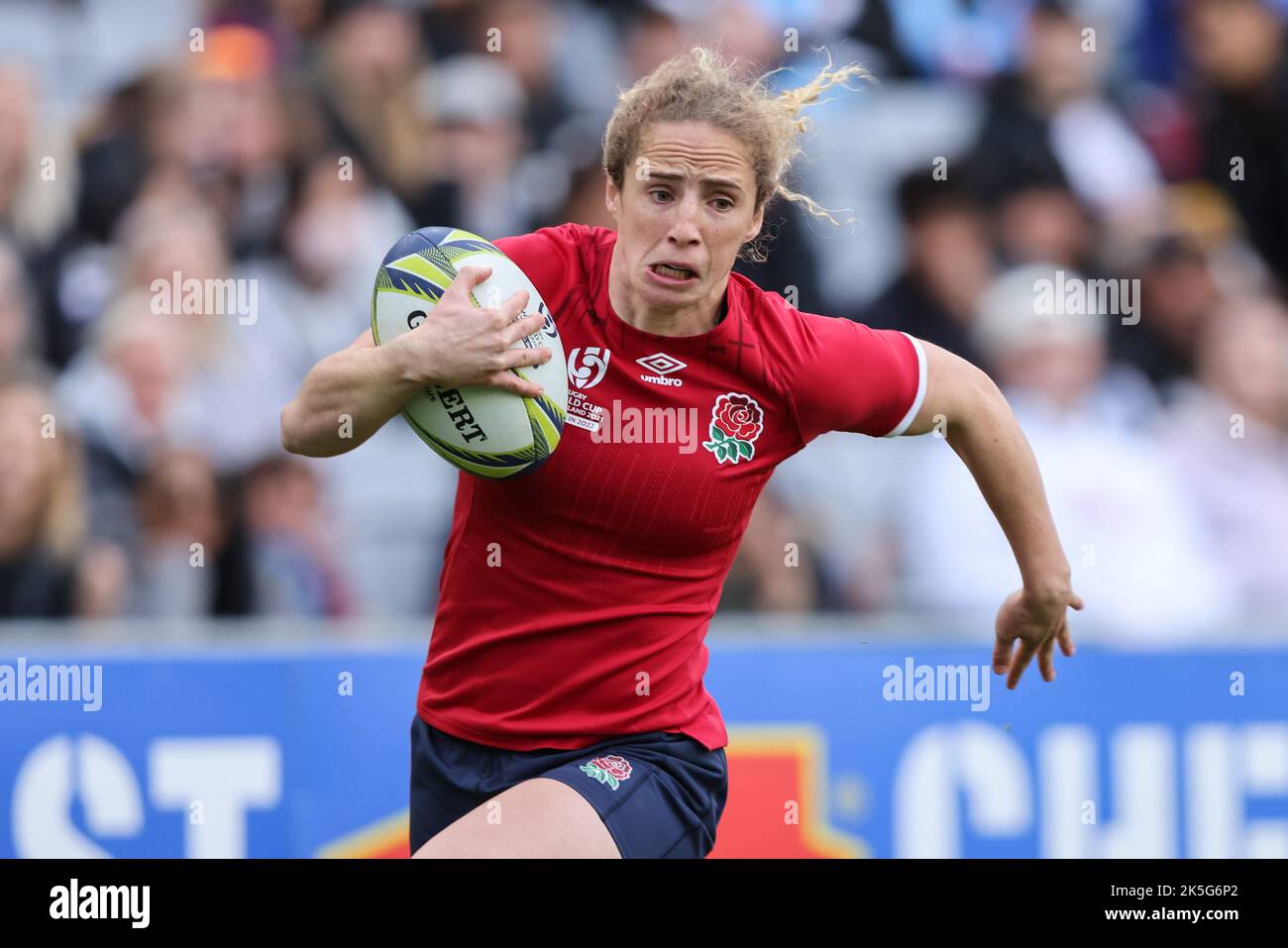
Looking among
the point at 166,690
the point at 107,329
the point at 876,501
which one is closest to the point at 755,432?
the point at 166,690

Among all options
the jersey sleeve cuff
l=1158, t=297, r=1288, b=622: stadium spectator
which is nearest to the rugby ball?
the jersey sleeve cuff

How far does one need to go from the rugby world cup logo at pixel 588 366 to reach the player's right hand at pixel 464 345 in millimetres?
320

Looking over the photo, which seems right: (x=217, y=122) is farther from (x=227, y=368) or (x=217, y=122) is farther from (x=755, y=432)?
(x=755, y=432)

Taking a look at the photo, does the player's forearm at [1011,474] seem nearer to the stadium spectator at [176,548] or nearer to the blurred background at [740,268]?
the blurred background at [740,268]

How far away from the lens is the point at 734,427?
4102 millimetres

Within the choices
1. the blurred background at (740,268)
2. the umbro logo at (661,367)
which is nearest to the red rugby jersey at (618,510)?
the umbro logo at (661,367)

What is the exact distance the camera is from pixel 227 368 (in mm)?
7125

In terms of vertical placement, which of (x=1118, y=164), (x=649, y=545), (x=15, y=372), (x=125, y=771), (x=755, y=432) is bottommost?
(x=125, y=771)

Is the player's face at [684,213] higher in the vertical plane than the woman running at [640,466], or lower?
higher

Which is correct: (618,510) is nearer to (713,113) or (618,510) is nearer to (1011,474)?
(713,113)

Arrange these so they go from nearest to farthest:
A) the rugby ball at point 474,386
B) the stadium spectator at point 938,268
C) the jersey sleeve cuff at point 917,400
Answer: the rugby ball at point 474,386
the jersey sleeve cuff at point 917,400
the stadium spectator at point 938,268

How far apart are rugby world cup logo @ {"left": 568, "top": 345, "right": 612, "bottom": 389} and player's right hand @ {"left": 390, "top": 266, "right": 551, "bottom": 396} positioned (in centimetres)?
32

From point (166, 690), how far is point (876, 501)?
125 inches

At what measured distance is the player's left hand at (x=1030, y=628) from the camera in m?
4.35
